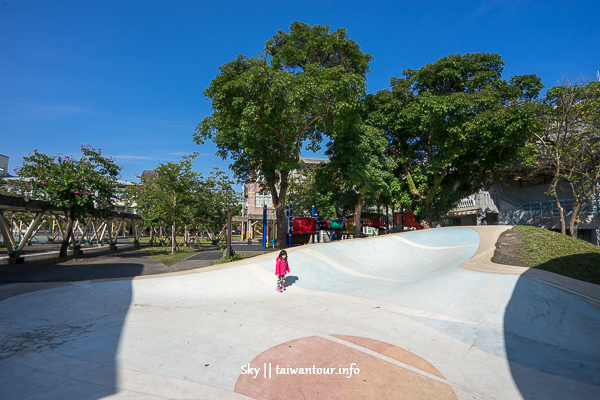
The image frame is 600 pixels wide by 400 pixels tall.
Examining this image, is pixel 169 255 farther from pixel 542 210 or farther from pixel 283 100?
pixel 542 210

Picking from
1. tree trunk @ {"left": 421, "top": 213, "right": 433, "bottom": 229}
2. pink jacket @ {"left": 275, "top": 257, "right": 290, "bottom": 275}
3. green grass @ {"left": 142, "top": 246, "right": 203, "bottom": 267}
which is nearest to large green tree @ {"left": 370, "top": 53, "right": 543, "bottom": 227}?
tree trunk @ {"left": 421, "top": 213, "right": 433, "bottom": 229}

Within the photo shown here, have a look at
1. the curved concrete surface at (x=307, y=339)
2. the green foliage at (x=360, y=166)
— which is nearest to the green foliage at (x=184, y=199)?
the green foliage at (x=360, y=166)

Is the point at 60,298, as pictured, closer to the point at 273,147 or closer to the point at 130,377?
the point at 130,377

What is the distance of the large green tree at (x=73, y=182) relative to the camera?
54.2 feet

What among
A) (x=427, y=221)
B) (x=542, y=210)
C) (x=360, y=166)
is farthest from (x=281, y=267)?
(x=542, y=210)

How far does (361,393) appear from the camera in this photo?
405cm

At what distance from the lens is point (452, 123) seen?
19.4 metres

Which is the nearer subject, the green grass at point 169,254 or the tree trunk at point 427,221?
the green grass at point 169,254

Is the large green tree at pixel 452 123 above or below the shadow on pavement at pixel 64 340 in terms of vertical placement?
above

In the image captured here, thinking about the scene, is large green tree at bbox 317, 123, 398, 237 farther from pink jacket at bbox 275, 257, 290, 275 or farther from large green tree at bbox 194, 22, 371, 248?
pink jacket at bbox 275, 257, 290, 275

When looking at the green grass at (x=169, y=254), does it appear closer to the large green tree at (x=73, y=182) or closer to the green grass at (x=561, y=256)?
the large green tree at (x=73, y=182)

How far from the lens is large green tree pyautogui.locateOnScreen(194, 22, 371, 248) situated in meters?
Answer: 15.9

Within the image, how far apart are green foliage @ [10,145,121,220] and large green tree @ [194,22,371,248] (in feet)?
19.8

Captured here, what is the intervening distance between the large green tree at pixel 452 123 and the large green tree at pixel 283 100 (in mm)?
4291
